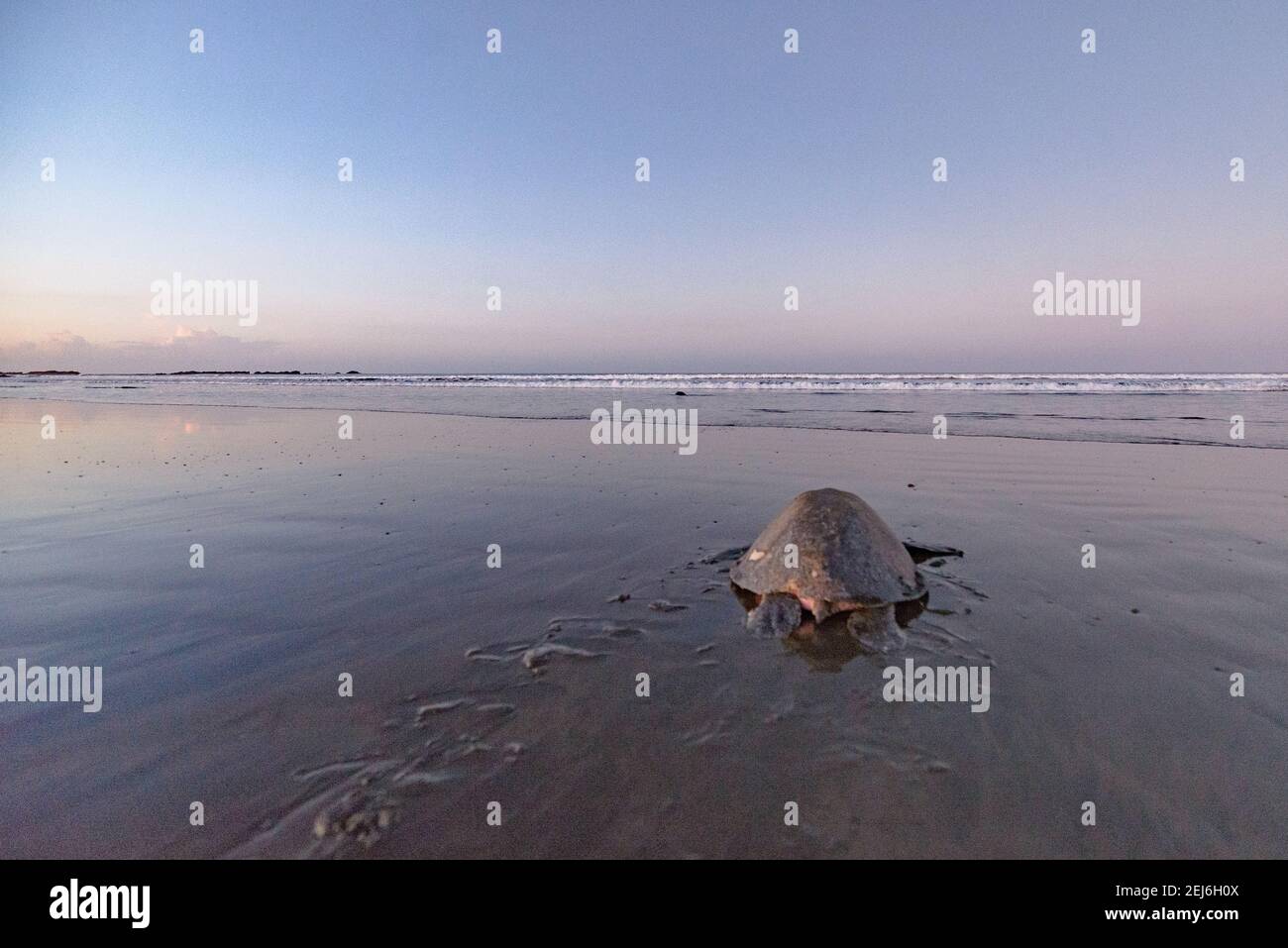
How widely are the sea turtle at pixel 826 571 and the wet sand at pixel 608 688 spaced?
26 cm

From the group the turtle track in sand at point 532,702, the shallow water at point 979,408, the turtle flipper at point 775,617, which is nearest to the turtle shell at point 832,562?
the turtle flipper at point 775,617

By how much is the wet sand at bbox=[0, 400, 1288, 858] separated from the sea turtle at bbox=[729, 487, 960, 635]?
0.26 m

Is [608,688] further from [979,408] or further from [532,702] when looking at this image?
[979,408]

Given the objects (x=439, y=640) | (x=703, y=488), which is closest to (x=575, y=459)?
(x=703, y=488)

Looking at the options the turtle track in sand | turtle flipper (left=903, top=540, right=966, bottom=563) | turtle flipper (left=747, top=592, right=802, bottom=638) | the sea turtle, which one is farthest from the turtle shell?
turtle flipper (left=903, top=540, right=966, bottom=563)

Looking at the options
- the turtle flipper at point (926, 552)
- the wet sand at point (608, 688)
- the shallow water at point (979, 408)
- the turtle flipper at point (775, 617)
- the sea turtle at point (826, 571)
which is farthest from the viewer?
the shallow water at point (979, 408)

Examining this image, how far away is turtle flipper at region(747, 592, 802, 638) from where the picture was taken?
13.5 ft

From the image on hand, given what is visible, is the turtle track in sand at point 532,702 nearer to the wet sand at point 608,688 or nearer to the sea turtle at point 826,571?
the wet sand at point 608,688

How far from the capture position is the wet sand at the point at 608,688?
2.33m

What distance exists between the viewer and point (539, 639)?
3963mm

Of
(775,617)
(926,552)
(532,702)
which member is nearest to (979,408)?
(926,552)

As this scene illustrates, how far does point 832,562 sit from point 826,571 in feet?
0.30
